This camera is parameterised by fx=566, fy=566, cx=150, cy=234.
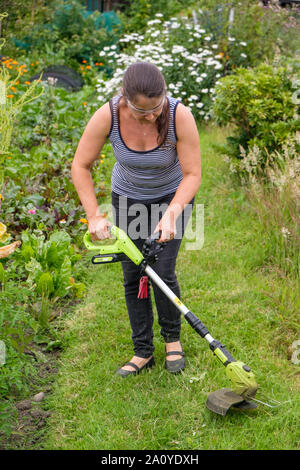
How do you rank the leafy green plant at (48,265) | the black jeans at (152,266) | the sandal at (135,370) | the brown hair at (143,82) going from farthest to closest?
1. the leafy green plant at (48,265)
2. the sandal at (135,370)
3. the black jeans at (152,266)
4. the brown hair at (143,82)

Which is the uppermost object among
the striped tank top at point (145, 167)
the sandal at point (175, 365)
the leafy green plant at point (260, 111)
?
the striped tank top at point (145, 167)

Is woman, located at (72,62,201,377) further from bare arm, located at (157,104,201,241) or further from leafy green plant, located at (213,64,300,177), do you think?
leafy green plant, located at (213,64,300,177)

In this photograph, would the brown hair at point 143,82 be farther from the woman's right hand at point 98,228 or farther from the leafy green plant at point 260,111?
the leafy green plant at point 260,111

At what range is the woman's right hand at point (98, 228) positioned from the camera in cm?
256

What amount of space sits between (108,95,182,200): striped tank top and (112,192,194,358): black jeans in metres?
0.05

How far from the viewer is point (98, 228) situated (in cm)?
256

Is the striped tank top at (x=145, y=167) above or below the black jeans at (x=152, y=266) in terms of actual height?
above

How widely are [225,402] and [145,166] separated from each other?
3.72 ft

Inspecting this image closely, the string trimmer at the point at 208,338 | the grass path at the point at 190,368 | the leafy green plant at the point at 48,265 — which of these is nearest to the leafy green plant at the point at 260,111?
the grass path at the point at 190,368

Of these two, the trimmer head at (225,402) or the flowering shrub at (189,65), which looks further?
the flowering shrub at (189,65)

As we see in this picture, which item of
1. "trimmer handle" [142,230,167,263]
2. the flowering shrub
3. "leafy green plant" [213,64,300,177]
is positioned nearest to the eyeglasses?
"trimmer handle" [142,230,167,263]
